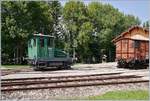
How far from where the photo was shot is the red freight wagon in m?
26.2

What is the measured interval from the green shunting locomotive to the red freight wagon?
440cm

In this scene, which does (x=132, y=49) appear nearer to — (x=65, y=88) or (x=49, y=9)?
(x=65, y=88)

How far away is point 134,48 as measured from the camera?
90.3ft

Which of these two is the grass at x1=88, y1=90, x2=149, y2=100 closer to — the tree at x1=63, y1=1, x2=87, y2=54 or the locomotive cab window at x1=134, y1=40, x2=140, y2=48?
the locomotive cab window at x1=134, y1=40, x2=140, y2=48

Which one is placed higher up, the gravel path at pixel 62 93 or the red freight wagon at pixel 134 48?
the red freight wagon at pixel 134 48

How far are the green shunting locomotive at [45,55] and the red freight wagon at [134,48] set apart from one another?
4.40 metres

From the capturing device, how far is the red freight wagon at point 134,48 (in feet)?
86.1

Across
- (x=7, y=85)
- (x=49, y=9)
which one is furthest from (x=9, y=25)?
(x=7, y=85)

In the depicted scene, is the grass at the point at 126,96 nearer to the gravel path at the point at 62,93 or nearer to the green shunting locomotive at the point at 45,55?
the gravel path at the point at 62,93

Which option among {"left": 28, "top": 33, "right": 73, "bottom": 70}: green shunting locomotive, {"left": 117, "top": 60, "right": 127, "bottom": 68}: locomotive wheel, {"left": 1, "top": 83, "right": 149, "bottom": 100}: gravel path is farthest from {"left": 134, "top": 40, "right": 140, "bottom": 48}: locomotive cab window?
{"left": 1, "top": 83, "right": 149, "bottom": 100}: gravel path

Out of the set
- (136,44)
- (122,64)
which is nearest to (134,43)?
(136,44)

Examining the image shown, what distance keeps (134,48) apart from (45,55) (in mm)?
7002

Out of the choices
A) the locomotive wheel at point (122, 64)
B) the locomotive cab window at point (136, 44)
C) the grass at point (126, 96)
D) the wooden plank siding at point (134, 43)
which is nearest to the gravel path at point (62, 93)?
the grass at point (126, 96)

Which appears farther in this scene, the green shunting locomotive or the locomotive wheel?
the locomotive wheel
